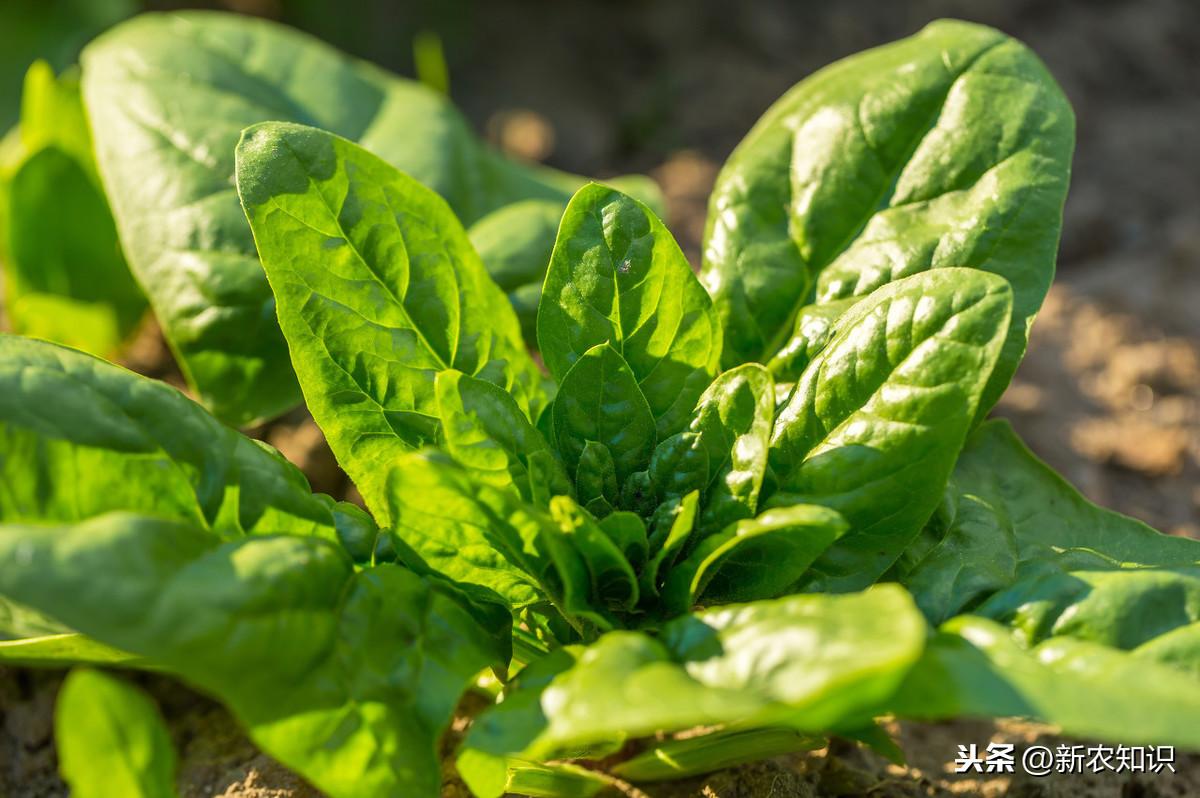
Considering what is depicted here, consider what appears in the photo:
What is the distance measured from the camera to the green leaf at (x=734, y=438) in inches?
48.5

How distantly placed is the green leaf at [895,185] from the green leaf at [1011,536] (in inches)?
10.1

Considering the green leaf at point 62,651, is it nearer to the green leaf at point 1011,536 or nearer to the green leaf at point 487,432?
the green leaf at point 487,432

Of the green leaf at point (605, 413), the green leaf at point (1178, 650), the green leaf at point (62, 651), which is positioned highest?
the green leaf at point (605, 413)

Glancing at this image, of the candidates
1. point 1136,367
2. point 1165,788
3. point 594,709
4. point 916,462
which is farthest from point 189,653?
point 1136,367

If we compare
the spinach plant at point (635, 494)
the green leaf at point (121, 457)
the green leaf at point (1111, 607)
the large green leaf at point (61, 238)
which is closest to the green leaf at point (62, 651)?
the spinach plant at point (635, 494)

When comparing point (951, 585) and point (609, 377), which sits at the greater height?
point (609, 377)

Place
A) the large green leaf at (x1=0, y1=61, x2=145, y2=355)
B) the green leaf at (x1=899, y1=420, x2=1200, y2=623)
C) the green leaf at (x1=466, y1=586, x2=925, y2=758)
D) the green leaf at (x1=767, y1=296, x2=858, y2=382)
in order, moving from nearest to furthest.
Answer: the green leaf at (x1=466, y1=586, x2=925, y2=758)
the green leaf at (x1=899, y1=420, x2=1200, y2=623)
the green leaf at (x1=767, y1=296, x2=858, y2=382)
the large green leaf at (x1=0, y1=61, x2=145, y2=355)

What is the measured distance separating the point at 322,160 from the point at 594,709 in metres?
0.71

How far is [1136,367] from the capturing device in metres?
2.44

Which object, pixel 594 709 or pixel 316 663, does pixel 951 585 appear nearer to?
pixel 594 709

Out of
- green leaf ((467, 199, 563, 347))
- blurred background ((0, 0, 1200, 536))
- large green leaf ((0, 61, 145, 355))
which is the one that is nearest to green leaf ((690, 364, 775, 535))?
green leaf ((467, 199, 563, 347))

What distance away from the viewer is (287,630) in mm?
1041

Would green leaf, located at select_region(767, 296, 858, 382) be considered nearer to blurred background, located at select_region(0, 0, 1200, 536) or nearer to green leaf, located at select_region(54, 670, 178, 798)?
green leaf, located at select_region(54, 670, 178, 798)

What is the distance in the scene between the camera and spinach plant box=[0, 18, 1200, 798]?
0.96m
